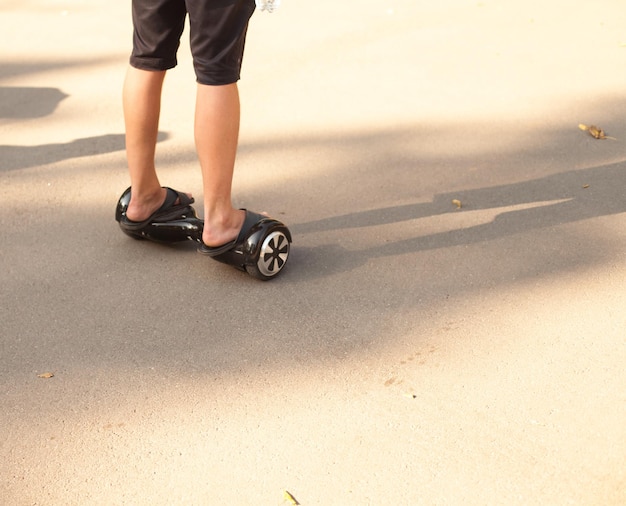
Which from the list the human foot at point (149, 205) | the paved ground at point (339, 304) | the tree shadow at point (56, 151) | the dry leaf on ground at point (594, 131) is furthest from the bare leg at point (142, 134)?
the dry leaf on ground at point (594, 131)

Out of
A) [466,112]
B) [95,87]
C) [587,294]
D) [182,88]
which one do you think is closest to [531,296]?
[587,294]

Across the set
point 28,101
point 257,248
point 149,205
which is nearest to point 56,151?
point 28,101

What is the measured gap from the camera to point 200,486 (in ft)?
8.35

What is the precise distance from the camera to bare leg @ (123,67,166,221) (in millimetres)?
3568

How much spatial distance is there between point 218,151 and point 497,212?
1.49m

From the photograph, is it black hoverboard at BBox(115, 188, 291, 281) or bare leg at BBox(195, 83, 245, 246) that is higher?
Answer: bare leg at BBox(195, 83, 245, 246)

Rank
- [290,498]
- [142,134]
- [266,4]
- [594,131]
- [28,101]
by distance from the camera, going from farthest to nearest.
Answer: [28,101] < [594,131] < [142,134] < [266,4] < [290,498]

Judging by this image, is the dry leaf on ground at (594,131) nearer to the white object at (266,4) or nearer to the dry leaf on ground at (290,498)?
the white object at (266,4)

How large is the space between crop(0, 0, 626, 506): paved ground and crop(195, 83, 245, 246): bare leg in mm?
246

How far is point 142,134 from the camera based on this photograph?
3.63 meters

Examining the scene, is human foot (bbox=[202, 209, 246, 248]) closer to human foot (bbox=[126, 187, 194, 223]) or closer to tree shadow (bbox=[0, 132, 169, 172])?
human foot (bbox=[126, 187, 194, 223])

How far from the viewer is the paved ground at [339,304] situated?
263 cm

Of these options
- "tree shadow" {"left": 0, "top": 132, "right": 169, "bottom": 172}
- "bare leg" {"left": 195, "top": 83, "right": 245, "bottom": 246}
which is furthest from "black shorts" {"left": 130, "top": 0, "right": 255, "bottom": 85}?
"tree shadow" {"left": 0, "top": 132, "right": 169, "bottom": 172}

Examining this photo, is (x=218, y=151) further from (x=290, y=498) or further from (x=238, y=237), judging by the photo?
(x=290, y=498)
